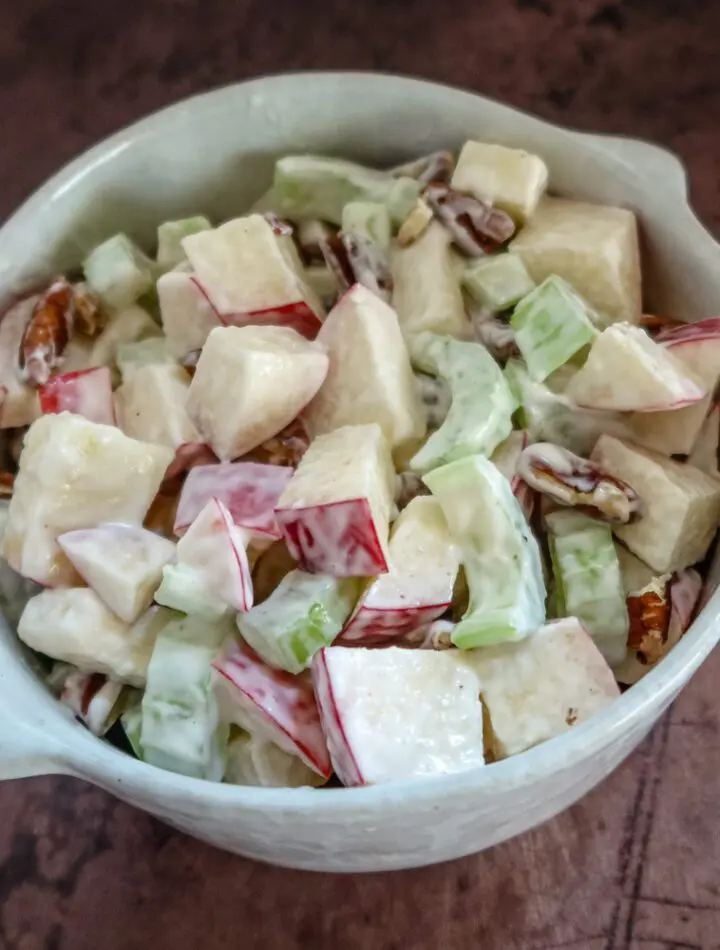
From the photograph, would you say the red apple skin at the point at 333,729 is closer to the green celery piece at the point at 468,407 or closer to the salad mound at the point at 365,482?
the salad mound at the point at 365,482

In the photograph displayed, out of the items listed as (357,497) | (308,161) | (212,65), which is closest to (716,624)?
(357,497)

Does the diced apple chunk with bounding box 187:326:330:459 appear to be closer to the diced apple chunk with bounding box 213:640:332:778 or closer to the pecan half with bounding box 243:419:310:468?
the pecan half with bounding box 243:419:310:468

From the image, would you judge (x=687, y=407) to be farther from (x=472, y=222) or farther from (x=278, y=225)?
(x=278, y=225)

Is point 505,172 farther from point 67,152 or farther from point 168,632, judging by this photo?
point 67,152

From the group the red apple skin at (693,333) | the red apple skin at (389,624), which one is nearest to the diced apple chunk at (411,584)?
the red apple skin at (389,624)

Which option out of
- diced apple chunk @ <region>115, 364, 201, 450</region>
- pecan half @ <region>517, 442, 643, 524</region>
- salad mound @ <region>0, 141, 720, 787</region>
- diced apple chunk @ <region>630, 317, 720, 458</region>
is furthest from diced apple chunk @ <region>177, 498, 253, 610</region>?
diced apple chunk @ <region>630, 317, 720, 458</region>

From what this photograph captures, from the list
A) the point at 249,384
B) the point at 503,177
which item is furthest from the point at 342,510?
the point at 503,177
